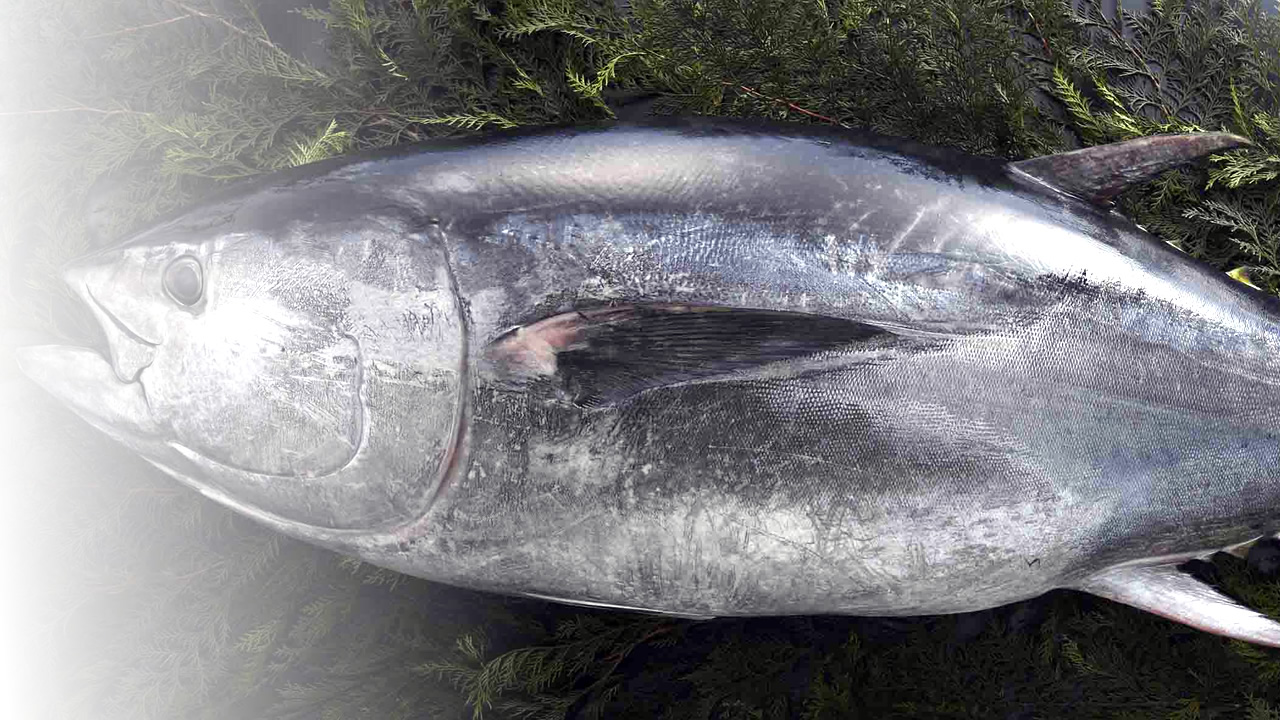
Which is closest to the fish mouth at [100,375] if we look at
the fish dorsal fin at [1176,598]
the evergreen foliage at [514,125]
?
the evergreen foliage at [514,125]

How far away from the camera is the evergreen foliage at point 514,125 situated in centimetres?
187

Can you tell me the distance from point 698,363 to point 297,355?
2.16 feet

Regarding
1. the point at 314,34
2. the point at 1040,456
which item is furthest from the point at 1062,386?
the point at 314,34

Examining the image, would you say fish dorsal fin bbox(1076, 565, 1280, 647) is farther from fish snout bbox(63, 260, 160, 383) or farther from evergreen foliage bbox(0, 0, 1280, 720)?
fish snout bbox(63, 260, 160, 383)

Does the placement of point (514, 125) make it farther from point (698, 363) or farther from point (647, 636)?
point (647, 636)

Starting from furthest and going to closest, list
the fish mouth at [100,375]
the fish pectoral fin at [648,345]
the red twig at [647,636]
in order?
1. the red twig at [647,636]
2. the fish mouth at [100,375]
3. the fish pectoral fin at [648,345]

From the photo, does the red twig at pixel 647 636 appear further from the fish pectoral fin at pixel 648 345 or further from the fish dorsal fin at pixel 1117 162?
the fish dorsal fin at pixel 1117 162

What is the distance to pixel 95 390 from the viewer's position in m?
1.51

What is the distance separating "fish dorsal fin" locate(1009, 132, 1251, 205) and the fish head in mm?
1101

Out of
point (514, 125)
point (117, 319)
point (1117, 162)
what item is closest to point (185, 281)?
point (117, 319)

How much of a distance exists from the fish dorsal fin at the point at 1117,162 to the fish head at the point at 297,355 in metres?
1.10

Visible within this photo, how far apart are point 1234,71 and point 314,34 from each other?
218 centimetres

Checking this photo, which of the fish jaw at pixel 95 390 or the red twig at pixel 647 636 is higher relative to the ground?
the fish jaw at pixel 95 390

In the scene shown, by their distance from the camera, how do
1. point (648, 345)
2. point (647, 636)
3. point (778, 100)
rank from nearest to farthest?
point (648, 345), point (778, 100), point (647, 636)
